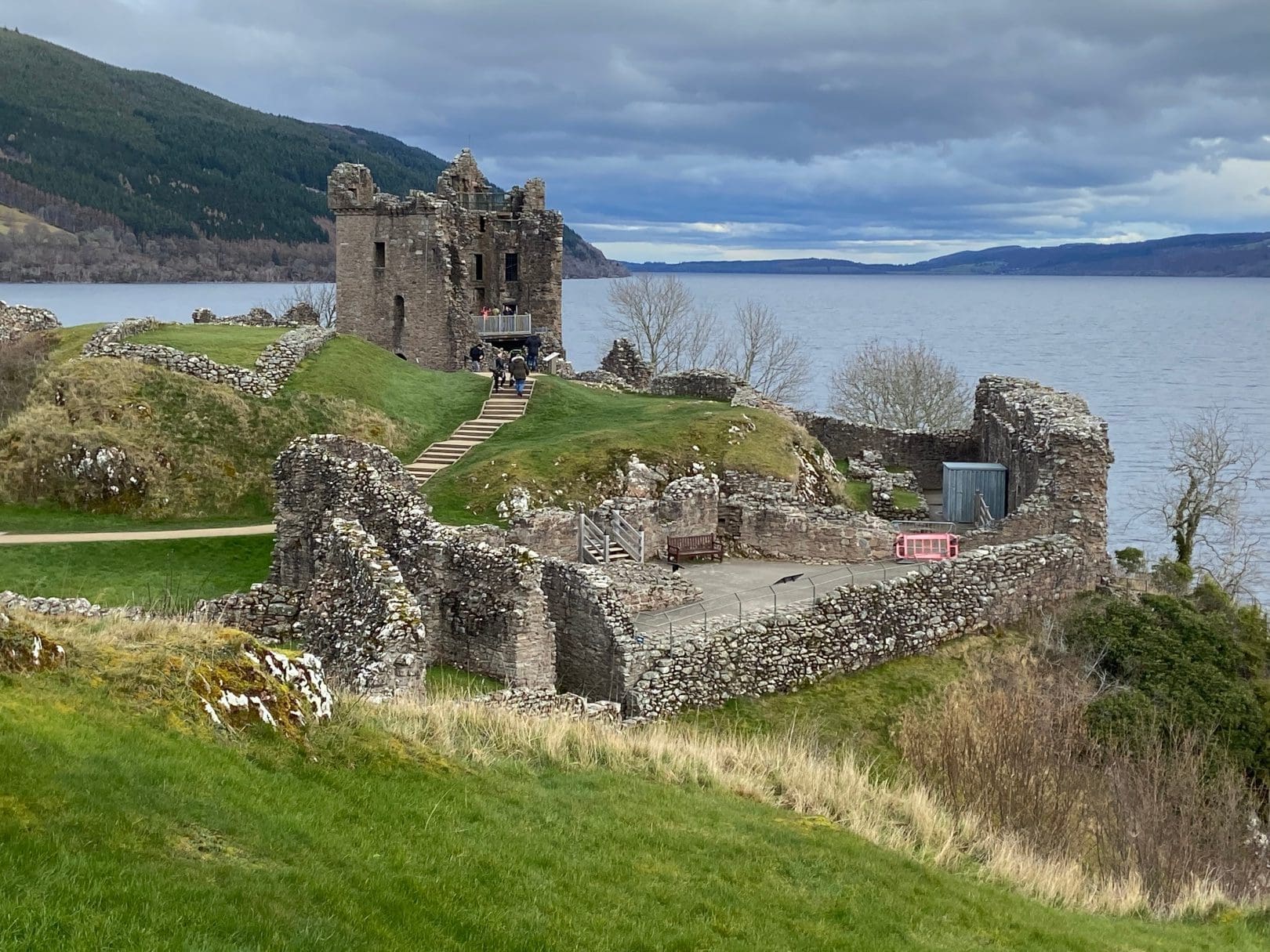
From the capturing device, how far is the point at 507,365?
5338cm

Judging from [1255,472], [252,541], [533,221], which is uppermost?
[533,221]

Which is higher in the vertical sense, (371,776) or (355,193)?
(355,193)

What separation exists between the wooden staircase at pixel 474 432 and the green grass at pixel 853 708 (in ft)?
47.6

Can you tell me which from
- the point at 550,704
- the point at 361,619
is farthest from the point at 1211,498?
the point at 361,619

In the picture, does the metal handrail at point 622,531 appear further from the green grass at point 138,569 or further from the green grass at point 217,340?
the green grass at point 217,340

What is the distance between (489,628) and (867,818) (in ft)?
31.1

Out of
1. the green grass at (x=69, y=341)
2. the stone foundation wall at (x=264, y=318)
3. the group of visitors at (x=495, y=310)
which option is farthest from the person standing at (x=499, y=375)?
the green grass at (x=69, y=341)

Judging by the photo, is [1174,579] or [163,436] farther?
[163,436]

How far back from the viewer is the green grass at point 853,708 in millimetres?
23141

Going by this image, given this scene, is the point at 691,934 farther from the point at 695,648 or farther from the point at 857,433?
the point at 857,433

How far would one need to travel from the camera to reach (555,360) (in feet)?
186

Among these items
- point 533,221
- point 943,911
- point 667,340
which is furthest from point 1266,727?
point 667,340

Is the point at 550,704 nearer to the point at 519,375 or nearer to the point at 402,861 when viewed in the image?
the point at 402,861

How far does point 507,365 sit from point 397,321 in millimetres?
10746
